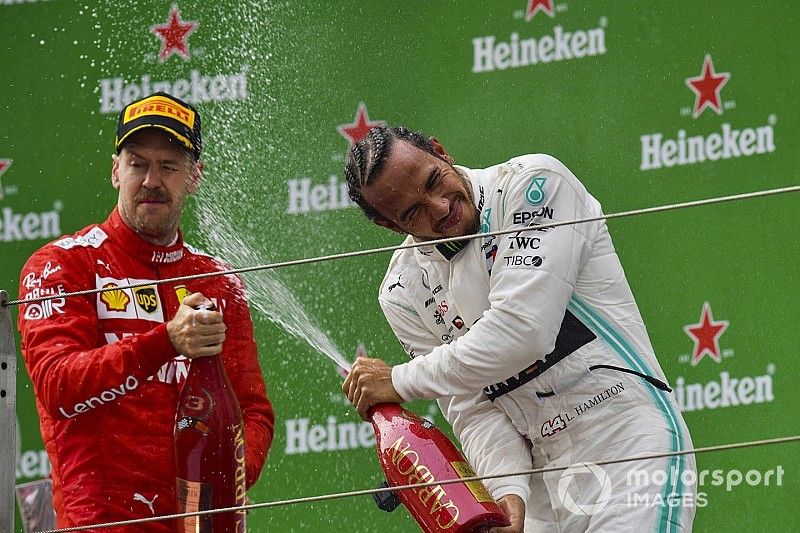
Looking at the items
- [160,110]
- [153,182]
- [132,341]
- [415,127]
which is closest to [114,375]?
[132,341]

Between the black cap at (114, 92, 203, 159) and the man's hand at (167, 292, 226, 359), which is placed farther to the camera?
the black cap at (114, 92, 203, 159)

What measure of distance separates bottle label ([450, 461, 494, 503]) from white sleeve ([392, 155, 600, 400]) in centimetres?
10

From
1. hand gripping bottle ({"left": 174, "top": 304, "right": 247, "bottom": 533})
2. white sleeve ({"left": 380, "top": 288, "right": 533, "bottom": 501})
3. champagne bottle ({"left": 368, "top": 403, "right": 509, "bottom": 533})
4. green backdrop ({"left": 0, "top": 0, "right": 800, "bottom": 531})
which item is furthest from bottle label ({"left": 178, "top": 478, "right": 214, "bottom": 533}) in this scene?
green backdrop ({"left": 0, "top": 0, "right": 800, "bottom": 531})

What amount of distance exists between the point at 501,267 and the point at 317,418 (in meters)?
1.35

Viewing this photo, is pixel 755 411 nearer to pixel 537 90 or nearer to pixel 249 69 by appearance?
pixel 537 90

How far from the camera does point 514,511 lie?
7.29 feet

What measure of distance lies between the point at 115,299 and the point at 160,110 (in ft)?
1.09

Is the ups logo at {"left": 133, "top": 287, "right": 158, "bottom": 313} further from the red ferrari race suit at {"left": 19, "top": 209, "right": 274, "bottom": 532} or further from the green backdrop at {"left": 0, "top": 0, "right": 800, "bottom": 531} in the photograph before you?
the green backdrop at {"left": 0, "top": 0, "right": 800, "bottom": 531}

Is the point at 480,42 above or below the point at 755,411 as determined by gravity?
above

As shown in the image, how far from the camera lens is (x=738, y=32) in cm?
351

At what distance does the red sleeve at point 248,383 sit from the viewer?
246 centimetres

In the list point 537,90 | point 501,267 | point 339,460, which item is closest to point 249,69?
point 537,90

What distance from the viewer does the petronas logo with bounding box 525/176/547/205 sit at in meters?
2.25

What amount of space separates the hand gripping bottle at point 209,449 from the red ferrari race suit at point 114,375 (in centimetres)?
6
